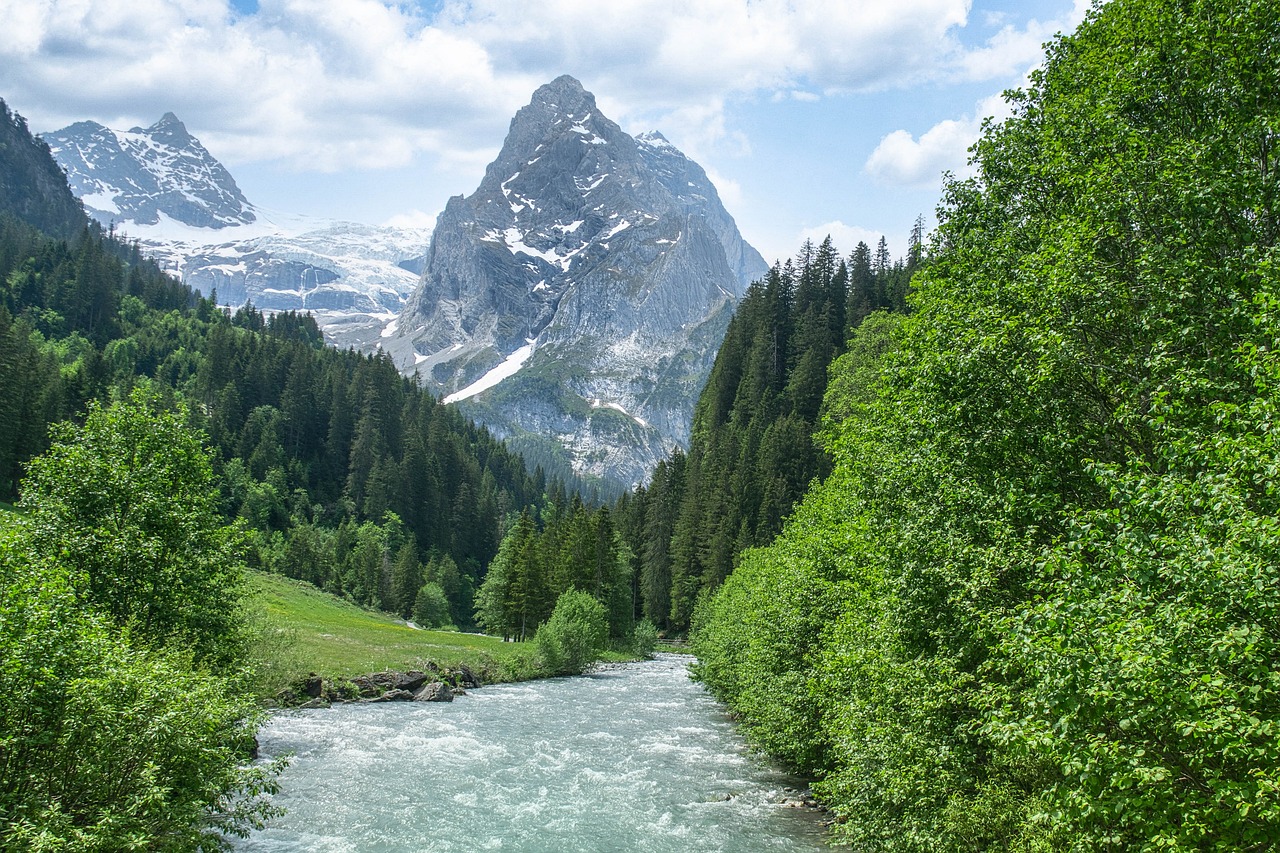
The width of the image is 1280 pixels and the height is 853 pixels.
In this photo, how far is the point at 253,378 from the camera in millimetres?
171625

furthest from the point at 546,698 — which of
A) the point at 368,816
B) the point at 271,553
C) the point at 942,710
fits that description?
the point at 271,553

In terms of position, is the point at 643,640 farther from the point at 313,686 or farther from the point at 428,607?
the point at 313,686

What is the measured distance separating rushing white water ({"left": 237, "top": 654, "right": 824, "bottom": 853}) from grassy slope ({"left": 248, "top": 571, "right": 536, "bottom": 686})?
5038 mm

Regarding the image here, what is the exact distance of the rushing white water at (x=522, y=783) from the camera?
28594mm

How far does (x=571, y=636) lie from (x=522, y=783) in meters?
45.1

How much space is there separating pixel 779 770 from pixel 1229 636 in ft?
110

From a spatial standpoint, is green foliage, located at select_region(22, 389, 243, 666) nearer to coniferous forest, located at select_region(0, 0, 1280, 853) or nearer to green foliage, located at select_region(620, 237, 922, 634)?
coniferous forest, located at select_region(0, 0, 1280, 853)

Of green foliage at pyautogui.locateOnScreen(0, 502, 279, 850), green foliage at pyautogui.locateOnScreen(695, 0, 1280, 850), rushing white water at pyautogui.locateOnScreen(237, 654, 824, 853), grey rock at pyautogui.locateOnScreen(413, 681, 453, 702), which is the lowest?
grey rock at pyautogui.locateOnScreen(413, 681, 453, 702)

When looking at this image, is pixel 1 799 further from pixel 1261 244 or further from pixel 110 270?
pixel 110 270

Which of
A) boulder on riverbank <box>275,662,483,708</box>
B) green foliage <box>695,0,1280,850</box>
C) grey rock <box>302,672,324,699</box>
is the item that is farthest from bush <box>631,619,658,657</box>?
green foliage <box>695,0,1280,850</box>

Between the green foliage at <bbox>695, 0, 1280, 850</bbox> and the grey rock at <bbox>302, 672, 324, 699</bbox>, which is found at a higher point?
the green foliage at <bbox>695, 0, 1280, 850</bbox>

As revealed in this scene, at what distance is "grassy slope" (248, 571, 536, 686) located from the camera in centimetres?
5253

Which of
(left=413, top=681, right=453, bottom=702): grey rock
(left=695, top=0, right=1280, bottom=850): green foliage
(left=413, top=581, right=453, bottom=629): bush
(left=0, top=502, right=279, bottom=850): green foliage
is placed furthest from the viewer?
(left=413, top=581, right=453, bottom=629): bush

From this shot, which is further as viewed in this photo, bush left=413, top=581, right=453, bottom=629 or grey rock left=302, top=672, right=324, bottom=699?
bush left=413, top=581, right=453, bottom=629
